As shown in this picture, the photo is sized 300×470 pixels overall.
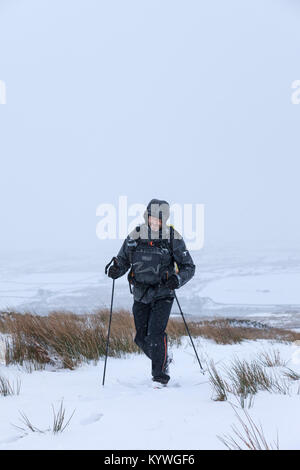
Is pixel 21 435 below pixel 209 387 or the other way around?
the other way around

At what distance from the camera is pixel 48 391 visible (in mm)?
3578

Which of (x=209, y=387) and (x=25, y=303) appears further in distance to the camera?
(x=25, y=303)

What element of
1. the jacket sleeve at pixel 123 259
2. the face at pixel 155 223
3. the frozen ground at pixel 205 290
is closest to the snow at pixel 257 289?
the frozen ground at pixel 205 290

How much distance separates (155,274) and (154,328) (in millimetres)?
596

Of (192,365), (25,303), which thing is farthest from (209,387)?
(25,303)

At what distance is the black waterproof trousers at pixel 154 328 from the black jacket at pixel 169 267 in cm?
11

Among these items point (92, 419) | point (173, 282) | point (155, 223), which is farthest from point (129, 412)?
point (155, 223)

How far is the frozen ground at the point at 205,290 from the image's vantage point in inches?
879

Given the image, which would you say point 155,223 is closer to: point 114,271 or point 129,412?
point 114,271

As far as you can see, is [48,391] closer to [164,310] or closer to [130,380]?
[130,380]

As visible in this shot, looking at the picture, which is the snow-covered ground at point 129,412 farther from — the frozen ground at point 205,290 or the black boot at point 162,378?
the frozen ground at point 205,290

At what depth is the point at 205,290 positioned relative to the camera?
2944 cm

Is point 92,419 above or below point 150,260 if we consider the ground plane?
below
